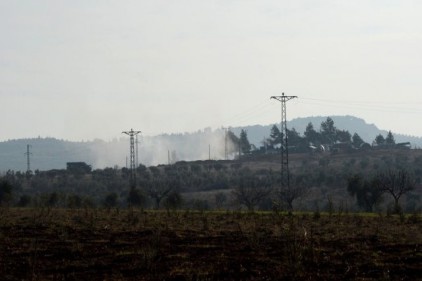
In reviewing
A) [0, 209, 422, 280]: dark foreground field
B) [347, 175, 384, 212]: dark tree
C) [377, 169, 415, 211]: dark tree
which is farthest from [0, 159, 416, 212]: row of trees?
[0, 209, 422, 280]: dark foreground field

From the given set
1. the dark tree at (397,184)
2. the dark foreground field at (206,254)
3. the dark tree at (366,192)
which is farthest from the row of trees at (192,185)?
the dark foreground field at (206,254)

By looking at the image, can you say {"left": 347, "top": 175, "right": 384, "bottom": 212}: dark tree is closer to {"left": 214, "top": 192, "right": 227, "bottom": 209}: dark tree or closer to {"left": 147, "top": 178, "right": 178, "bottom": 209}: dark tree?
{"left": 214, "top": 192, "right": 227, "bottom": 209}: dark tree

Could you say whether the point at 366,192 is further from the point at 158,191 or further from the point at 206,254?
the point at 206,254

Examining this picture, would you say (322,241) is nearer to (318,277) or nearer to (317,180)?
(318,277)

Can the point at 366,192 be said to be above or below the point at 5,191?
below

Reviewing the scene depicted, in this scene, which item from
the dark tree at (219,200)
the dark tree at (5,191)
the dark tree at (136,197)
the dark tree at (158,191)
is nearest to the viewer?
the dark tree at (5,191)

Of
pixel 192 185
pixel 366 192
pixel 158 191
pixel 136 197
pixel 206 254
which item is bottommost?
pixel 206 254

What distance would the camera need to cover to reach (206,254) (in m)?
23.3

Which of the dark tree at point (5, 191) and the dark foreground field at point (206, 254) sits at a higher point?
the dark tree at point (5, 191)

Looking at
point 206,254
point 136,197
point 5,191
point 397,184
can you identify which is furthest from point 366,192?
point 206,254

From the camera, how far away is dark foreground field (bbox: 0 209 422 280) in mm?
18891

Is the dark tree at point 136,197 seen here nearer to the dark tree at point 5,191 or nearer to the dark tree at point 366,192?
the dark tree at point 5,191

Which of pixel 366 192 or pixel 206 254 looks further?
pixel 366 192

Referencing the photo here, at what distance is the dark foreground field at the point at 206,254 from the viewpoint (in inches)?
744
